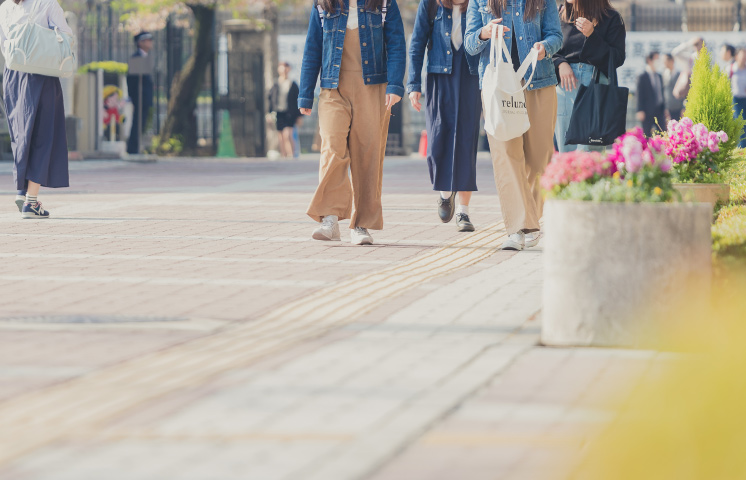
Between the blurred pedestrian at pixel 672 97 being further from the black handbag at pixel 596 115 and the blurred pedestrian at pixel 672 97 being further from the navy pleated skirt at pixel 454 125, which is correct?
the navy pleated skirt at pixel 454 125

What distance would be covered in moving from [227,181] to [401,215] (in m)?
6.85

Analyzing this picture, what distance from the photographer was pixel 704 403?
52.7 inches

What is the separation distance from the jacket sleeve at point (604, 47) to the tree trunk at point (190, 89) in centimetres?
2115

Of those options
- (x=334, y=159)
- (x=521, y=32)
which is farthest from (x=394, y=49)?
(x=521, y=32)

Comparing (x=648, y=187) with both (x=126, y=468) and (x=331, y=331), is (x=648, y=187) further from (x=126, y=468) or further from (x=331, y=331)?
(x=126, y=468)

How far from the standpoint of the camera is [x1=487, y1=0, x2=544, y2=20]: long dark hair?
8234 millimetres

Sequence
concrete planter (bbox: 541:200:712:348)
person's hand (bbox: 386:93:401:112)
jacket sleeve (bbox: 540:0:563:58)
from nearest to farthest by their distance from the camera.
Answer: concrete planter (bbox: 541:200:712:348) < jacket sleeve (bbox: 540:0:563:58) < person's hand (bbox: 386:93:401:112)

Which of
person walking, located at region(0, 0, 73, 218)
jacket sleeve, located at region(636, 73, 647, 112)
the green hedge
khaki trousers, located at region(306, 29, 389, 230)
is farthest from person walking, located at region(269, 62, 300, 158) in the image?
the green hedge

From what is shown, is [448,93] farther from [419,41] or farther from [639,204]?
[639,204]

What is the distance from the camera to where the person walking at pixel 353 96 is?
8.80 metres

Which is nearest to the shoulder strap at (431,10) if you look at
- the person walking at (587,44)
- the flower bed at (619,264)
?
the person walking at (587,44)

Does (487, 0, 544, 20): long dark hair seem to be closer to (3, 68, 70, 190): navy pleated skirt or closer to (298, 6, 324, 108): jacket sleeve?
(298, 6, 324, 108): jacket sleeve

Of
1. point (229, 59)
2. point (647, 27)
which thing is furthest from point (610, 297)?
point (647, 27)

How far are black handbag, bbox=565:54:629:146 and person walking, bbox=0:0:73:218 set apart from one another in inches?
175
